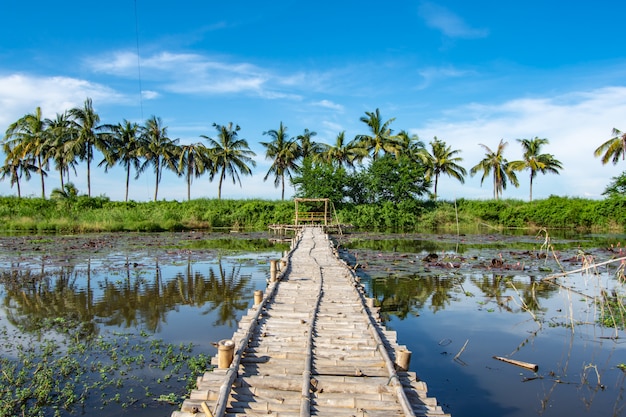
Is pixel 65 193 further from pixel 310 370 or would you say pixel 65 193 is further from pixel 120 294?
pixel 310 370

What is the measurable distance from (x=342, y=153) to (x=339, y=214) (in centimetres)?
692

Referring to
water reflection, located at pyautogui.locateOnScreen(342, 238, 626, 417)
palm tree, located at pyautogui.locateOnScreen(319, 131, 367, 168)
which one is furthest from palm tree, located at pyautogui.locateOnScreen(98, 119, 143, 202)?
water reflection, located at pyautogui.locateOnScreen(342, 238, 626, 417)

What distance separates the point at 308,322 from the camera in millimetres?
6082

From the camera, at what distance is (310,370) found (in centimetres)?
442

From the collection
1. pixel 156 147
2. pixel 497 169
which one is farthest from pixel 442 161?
pixel 156 147

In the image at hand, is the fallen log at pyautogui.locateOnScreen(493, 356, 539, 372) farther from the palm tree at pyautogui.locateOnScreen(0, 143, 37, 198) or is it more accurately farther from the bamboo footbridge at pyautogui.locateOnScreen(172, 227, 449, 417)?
the palm tree at pyautogui.locateOnScreen(0, 143, 37, 198)

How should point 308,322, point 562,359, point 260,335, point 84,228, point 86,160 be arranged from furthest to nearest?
point 86,160, point 84,228, point 562,359, point 308,322, point 260,335

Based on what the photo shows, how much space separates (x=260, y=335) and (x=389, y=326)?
3558 mm

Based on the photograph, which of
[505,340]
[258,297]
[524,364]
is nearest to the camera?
[524,364]

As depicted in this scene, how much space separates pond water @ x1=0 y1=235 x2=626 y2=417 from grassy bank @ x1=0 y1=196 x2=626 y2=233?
16.6 m

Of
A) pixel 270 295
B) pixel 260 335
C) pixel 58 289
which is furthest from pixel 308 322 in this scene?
pixel 58 289

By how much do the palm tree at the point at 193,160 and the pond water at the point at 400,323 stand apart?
80.8 ft

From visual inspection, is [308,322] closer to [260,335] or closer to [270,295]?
[260,335]

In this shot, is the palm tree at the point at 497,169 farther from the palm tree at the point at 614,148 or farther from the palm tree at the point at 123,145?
the palm tree at the point at 123,145
